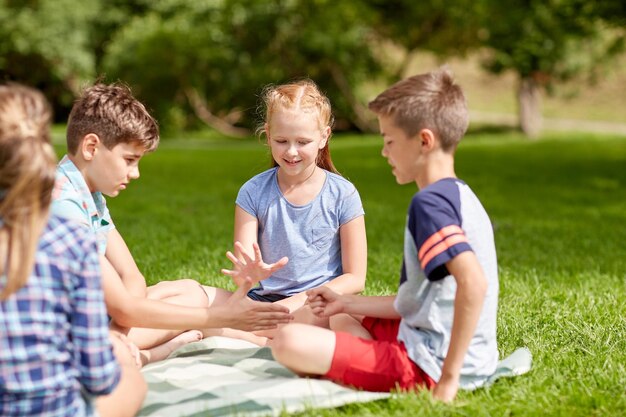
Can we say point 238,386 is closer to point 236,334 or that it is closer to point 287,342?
point 287,342

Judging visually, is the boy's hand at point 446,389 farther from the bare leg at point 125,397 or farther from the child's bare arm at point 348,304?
the bare leg at point 125,397

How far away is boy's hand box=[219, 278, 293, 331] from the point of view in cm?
312

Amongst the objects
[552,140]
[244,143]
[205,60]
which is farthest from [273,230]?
[205,60]

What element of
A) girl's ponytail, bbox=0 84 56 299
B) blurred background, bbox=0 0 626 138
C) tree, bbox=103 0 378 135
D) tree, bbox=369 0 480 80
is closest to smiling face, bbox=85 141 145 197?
girl's ponytail, bbox=0 84 56 299

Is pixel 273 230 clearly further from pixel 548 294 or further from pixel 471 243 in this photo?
pixel 548 294

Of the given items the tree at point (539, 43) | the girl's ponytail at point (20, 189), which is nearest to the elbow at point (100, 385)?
the girl's ponytail at point (20, 189)

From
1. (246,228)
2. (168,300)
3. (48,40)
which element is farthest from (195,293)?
(48,40)

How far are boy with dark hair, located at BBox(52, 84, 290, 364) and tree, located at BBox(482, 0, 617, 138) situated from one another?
33.7 ft

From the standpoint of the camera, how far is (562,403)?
2900 millimetres

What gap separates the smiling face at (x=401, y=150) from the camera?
2.81m

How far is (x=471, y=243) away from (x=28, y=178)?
1.45 m

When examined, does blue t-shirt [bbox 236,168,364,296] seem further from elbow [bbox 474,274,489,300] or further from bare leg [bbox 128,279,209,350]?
elbow [bbox 474,274,489,300]

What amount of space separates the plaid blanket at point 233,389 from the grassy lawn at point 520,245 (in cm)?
9

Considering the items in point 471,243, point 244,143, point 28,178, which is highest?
point 28,178
